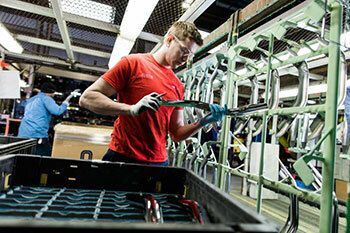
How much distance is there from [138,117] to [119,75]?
276 mm

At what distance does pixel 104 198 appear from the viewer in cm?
98

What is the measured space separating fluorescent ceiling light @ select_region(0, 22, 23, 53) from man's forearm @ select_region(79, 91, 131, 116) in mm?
3547

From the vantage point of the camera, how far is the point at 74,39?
5918 mm

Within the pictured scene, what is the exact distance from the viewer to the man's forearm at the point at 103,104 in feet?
5.11

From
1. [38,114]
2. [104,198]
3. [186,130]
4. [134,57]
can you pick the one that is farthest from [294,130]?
[38,114]

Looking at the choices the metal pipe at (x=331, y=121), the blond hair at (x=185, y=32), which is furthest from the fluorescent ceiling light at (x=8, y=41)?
the metal pipe at (x=331, y=121)

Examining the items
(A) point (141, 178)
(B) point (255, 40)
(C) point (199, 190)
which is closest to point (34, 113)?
(B) point (255, 40)

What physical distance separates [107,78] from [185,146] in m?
2.35

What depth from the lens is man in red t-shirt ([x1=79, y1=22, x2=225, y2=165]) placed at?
167 centimetres

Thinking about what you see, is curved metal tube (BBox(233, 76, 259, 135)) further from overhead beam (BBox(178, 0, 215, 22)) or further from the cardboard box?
the cardboard box

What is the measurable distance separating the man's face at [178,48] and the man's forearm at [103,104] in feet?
1.72

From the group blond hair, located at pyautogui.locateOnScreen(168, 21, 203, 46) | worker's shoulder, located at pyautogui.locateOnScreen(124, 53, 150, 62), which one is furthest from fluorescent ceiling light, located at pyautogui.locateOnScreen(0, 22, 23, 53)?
blond hair, located at pyautogui.locateOnScreen(168, 21, 203, 46)

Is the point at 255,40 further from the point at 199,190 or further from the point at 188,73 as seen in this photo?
the point at 199,190

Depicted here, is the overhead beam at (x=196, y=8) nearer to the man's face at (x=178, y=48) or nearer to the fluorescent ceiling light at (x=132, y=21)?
the fluorescent ceiling light at (x=132, y=21)
